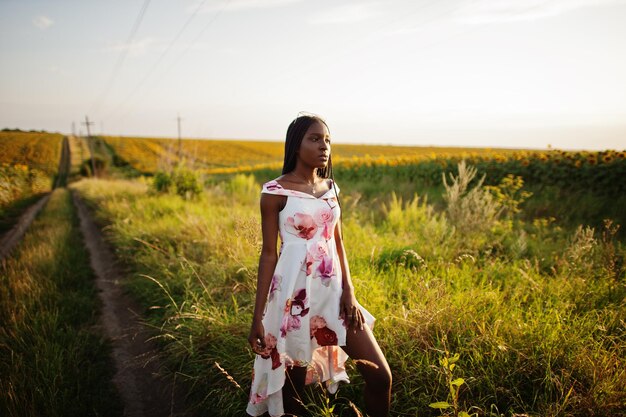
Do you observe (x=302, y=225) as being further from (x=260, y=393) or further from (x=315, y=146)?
(x=260, y=393)

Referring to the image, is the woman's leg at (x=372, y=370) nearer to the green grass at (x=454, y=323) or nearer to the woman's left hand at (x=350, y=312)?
the woman's left hand at (x=350, y=312)

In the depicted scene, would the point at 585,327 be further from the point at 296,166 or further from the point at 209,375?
the point at 209,375

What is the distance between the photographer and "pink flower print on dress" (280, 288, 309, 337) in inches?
71.6

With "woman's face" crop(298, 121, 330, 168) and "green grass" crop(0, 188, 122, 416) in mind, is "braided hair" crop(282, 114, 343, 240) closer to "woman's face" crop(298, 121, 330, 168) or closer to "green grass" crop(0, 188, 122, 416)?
"woman's face" crop(298, 121, 330, 168)

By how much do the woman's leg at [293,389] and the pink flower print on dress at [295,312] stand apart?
11.3 inches

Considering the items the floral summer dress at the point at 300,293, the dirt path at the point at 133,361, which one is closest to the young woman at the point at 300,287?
the floral summer dress at the point at 300,293

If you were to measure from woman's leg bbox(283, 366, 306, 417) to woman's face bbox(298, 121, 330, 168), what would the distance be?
1226 mm

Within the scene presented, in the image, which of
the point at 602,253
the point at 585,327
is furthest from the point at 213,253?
the point at 602,253

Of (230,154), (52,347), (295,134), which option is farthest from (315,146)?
(230,154)

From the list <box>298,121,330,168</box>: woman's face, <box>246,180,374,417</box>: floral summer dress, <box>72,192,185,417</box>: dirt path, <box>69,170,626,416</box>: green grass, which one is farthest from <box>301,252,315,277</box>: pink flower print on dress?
<box>72,192,185,417</box>: dirt path

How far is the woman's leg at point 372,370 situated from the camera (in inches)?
65.8

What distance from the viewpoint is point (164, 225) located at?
6.51m

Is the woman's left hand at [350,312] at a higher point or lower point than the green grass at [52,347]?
higher

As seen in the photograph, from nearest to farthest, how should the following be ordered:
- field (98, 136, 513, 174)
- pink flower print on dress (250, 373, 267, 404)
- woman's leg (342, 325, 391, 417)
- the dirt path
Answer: woman's leg (342, 325, 391, 417) < pink flower print on dress (250, 373, 267, 404) < the dirt path < field (98, 136, 513, 174)
